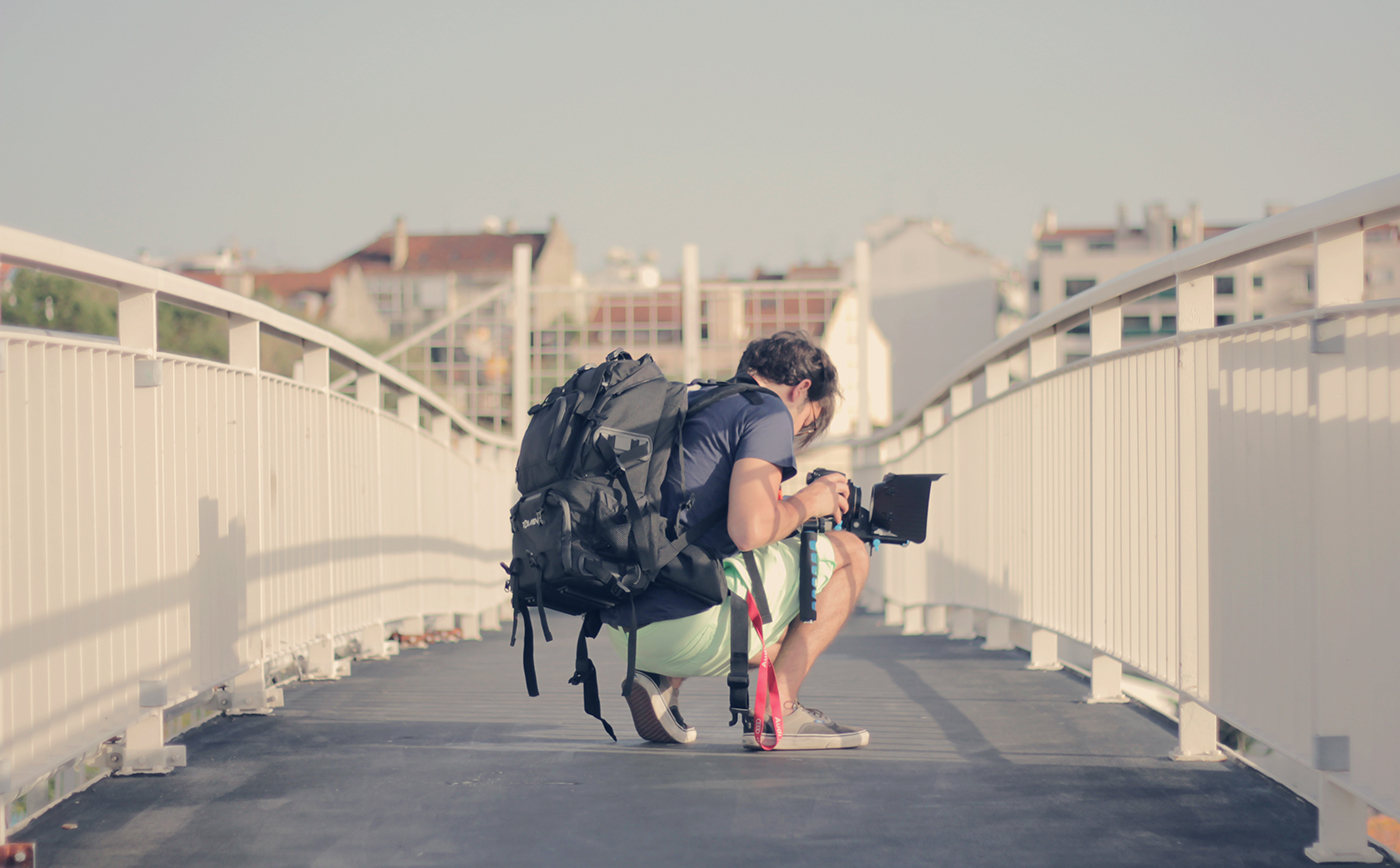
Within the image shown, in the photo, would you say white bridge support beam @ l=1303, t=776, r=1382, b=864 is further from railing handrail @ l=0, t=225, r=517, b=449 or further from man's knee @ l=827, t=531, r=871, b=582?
railing handrail @ l=0, t=225, r=517, b=449

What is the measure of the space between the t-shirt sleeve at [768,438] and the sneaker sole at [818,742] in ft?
2.22

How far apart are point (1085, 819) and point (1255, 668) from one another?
47cm

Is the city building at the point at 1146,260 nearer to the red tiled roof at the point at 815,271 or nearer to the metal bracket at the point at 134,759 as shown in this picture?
the red tiled roof at the point at 815,271

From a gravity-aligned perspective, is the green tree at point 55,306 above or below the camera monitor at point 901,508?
above

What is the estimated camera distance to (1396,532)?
205 centimetres

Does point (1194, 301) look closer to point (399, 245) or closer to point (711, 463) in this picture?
point (711, 463)

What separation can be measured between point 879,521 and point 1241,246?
50.3 inches

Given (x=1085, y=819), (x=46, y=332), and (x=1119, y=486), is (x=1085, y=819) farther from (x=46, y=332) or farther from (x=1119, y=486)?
(x=46, y=332)

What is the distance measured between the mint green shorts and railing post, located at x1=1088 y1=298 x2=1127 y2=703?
2.84 ft

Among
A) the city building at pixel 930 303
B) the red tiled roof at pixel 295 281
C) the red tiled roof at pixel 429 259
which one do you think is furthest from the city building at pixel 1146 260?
the red tiled roof at pixel 295 281

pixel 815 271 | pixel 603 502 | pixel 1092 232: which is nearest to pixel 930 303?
pixel 815 271

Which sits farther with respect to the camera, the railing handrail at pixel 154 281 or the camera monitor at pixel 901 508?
the camera monitor at pixel 901 508

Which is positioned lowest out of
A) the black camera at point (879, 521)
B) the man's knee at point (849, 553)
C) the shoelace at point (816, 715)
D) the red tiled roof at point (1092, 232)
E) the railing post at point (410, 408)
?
the shoelace at point (816, 715)

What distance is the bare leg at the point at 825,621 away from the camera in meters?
3.48
